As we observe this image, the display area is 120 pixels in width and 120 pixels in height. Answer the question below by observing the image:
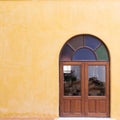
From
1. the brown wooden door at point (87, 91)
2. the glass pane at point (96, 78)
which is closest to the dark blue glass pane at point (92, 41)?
the brown wooden door at point (87, 91)

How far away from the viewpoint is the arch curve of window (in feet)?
45.8

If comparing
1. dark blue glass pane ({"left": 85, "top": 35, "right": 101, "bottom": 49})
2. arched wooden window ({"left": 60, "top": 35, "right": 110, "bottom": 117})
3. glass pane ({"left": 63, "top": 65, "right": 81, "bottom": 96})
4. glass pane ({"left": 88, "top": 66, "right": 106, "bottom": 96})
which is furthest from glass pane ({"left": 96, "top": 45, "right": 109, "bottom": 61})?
glass pane ({"left": 63, "top": 65, "right": 81, "bottom": 96})

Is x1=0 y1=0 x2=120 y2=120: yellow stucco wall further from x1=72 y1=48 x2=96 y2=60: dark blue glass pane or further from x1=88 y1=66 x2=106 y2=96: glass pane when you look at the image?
x1=72 y1=48 x2=96 y2=60: dark blue glass pane

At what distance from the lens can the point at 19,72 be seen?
13891mm

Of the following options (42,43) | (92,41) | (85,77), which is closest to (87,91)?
(85,77)

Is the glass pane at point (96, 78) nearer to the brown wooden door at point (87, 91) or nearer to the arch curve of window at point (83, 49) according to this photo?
the brown wooden door at point (87, 91)

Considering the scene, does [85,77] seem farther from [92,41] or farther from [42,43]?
[42,43]

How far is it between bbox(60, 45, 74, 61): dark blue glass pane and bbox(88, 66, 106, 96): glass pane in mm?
850

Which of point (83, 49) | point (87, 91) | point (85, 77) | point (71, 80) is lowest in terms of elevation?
point (87, 91)

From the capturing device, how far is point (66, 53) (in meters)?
14.0

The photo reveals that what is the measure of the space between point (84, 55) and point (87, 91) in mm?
1322

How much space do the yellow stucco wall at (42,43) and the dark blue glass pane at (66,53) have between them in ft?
0.81

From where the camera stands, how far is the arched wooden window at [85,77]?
45.7 feet

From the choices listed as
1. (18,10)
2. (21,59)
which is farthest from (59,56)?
(18,10)
